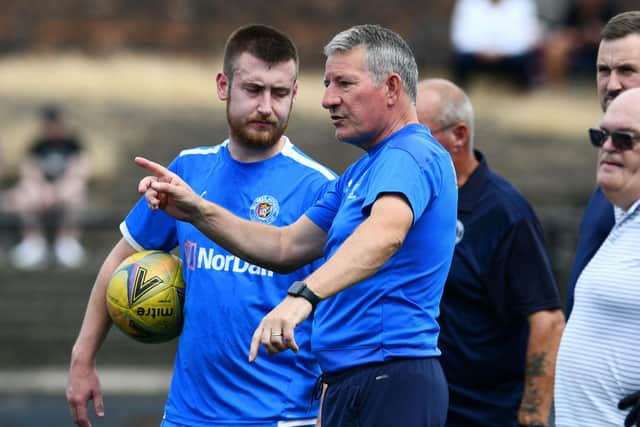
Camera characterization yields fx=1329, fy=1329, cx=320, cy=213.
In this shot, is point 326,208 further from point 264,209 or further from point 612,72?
point 612,72

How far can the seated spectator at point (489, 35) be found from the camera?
1789 cm

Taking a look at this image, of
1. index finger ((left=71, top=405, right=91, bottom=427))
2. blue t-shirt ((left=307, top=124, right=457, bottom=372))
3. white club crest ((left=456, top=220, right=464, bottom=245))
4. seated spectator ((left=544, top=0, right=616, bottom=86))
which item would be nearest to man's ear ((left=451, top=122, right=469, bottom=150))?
white club crest ((left=456, top=220, right=464, bottom=245))

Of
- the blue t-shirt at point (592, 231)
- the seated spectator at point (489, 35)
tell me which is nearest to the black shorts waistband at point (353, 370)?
the blue t-shirt at point (592, 231)

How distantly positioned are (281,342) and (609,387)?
1.37 metres

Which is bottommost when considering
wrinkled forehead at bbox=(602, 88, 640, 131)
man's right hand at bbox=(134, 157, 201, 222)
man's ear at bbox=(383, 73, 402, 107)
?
man's right hand at bbox=(134, 157, 201, 222)

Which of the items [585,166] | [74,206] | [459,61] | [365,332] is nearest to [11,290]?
[74,206]

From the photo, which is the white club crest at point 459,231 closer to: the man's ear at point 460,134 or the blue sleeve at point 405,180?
the man's ear at point 460,134

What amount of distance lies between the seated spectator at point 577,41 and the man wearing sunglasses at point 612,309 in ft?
45.7

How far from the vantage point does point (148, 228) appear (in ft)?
19.1

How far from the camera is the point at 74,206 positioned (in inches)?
656

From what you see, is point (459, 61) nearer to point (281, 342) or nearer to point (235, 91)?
point (235, 91)

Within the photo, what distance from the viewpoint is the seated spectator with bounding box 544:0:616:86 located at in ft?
61.7

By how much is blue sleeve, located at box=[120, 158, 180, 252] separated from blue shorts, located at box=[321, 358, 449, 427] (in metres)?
1.42

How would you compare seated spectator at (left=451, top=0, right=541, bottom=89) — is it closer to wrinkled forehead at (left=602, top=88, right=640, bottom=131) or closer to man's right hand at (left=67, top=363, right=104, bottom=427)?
man's right hand at (left=67, top=363, right=104, bottom=427)
